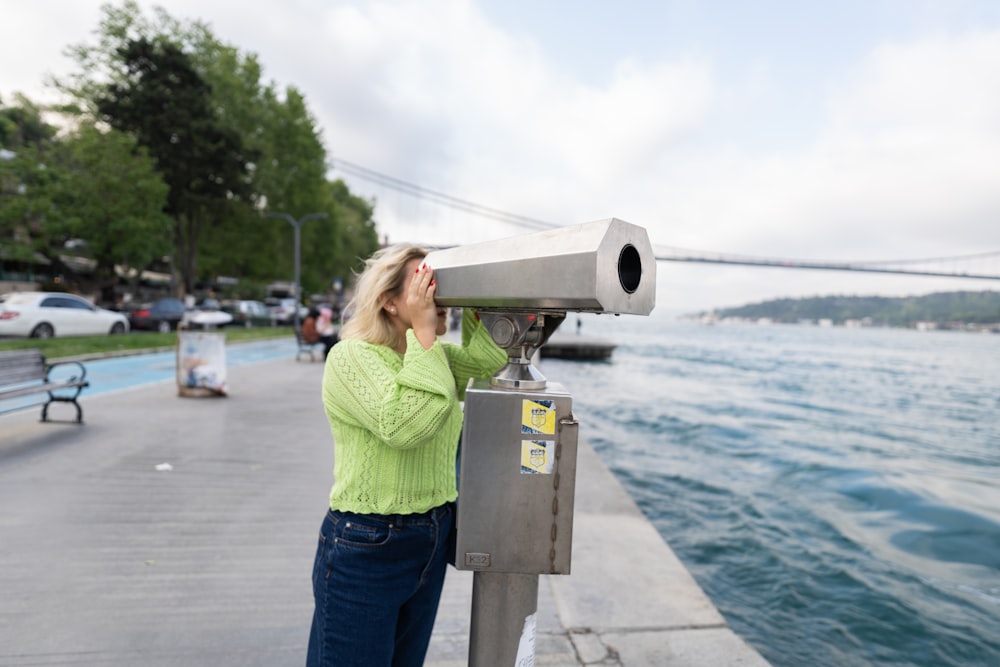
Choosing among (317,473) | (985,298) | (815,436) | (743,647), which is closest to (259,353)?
(317,473)

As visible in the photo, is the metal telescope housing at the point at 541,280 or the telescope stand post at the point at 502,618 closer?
the metal telescope housing at the point at 541,280

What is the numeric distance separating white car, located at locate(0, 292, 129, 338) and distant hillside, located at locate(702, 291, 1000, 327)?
5368 inches

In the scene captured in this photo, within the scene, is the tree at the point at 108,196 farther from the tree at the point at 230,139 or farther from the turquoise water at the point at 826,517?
the turquoise water at the point at 826,517

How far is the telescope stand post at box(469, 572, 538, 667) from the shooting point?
1.43 meters

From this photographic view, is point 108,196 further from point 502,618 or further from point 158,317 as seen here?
point 502,618

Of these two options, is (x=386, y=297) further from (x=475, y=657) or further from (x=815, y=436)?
(x=815, y=436)

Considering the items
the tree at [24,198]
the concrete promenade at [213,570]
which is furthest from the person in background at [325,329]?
the tree at [24,198]

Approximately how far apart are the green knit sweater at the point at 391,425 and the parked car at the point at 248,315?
90.0ft

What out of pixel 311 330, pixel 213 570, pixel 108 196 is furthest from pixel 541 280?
pixel 108 196

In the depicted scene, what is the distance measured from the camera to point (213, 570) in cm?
324

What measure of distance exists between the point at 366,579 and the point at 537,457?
0.54 metres

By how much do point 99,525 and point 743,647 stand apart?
12.6 ft

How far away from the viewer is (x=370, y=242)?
61.9 metres

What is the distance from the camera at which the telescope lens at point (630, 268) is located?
3.81ft
